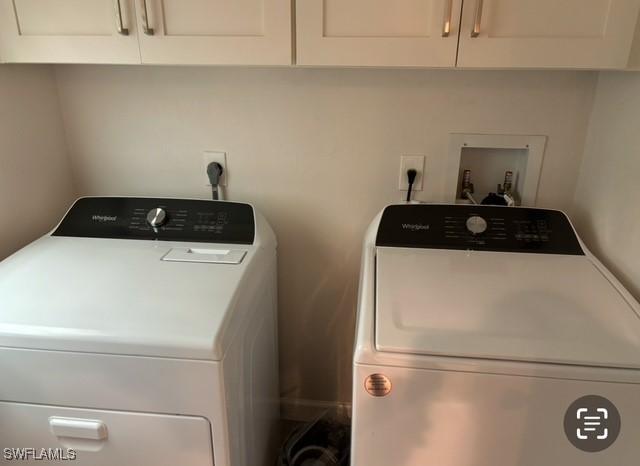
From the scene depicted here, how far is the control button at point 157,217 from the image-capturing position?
146cm

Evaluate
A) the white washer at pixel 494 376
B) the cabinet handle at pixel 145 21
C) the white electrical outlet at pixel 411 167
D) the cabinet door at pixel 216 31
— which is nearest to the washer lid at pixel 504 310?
the white washer at pixel 494 376

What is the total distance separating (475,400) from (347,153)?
0.91m

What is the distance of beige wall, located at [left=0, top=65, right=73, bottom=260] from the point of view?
1.38 metres

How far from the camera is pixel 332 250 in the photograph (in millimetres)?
1688

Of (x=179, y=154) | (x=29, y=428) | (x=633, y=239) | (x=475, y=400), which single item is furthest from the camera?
(x=179, y=154)

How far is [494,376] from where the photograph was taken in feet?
2.85

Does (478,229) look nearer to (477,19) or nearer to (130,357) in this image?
(477,19)

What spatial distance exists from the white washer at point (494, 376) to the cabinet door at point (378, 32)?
1.88ft

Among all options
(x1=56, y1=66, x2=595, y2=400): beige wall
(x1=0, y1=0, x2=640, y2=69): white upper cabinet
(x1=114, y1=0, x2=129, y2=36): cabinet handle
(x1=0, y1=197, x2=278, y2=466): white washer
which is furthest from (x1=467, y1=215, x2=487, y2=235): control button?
(x1=114, y1=0, x2=129, y2=36): cabinet handle

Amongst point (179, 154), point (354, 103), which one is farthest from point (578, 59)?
point (179, 154)

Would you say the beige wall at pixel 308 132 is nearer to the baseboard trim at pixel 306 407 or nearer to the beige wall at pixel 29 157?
the beige wall at pixel 29 157

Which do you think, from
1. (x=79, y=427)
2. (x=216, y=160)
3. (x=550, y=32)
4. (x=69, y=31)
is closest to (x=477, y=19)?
(x=550, y=32)

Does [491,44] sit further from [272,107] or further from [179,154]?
[179,154]

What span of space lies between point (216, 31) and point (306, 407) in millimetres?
1502
